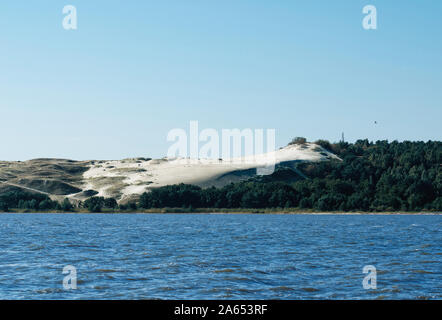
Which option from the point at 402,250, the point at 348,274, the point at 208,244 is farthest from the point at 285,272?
the point at 208,244

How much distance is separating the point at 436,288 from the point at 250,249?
2548 centimetres

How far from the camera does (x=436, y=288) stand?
32438 mm

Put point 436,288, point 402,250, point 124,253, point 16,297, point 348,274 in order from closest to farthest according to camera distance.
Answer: point 16,297 < point 436,288 < point 348,274 < point 124,253 < point 402,250

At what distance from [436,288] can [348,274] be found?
632 cm

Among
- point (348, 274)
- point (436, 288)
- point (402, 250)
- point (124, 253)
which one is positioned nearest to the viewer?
point (436, 288)

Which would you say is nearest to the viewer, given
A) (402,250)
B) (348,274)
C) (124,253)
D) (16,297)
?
(16,297)

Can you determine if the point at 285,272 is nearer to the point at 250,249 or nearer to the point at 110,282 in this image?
the point at 110,282

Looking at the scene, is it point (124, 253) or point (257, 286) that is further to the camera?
point (124, 253)
